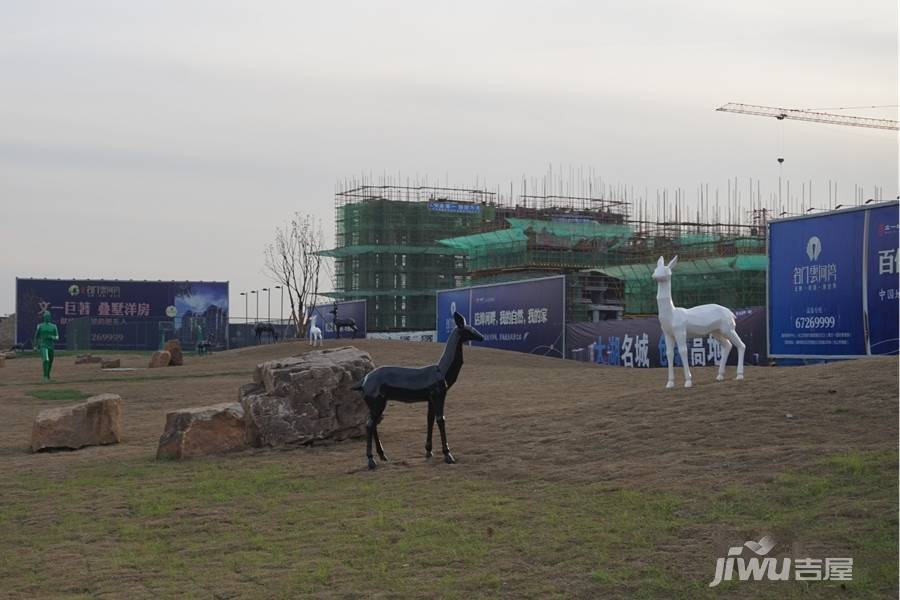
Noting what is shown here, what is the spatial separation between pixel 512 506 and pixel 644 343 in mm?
26015

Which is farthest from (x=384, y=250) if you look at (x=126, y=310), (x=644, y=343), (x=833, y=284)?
(x=833, y=284)

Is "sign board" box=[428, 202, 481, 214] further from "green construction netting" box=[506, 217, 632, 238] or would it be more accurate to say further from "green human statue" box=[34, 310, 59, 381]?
"green human statue" box=[34, 310, 59, 381]

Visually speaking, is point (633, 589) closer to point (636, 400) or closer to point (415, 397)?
point (415, 397)

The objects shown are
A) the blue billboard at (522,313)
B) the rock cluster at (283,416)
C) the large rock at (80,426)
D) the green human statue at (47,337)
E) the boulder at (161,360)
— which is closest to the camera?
the rock cluster at (283,416)

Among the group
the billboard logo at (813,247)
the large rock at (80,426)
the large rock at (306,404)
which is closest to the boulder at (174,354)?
the large rock at (80,426)

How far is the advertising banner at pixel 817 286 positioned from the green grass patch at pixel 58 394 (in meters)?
17.9

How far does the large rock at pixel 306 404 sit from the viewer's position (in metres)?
16.5

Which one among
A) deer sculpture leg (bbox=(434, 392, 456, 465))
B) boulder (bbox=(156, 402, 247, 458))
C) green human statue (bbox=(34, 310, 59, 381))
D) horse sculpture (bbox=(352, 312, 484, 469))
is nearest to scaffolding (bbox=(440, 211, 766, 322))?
green human statue (bbox=(34, 310, 59, 381))

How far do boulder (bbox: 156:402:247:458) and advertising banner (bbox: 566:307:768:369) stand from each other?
16304mm

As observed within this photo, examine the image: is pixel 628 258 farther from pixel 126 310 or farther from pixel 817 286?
pixel 817 286

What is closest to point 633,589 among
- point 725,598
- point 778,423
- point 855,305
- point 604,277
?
point 725,598

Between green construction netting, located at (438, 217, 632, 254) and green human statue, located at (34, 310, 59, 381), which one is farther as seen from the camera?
green construction netting, located at (438, 217, 632, 254)

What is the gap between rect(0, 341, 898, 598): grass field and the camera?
28.3 ft

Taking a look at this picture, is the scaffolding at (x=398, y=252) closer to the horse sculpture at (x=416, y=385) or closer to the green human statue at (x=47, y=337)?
the green human statue at (x=47, y=337)
